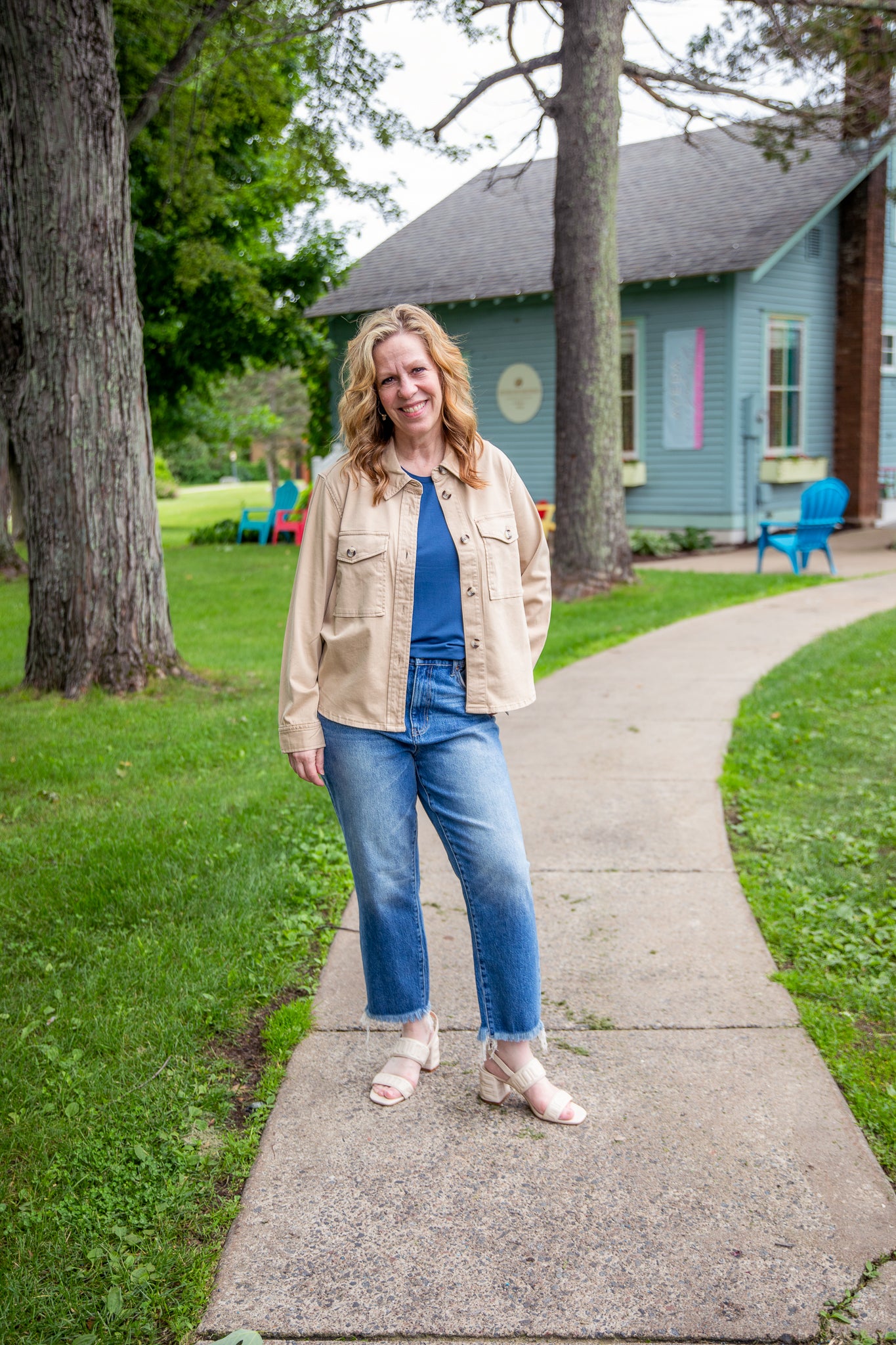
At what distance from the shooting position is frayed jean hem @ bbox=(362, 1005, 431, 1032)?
10.5ft

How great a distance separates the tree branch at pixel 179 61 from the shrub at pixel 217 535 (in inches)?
493

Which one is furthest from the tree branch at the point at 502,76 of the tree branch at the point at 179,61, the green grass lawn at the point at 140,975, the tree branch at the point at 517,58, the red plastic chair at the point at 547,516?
the green grass lawn at the point at 140,975

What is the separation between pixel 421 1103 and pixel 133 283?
589cm

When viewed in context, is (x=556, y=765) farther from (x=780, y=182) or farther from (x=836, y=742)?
(x=780, y=182)

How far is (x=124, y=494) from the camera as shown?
739cm

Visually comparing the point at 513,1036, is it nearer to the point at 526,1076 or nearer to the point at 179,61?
the point at 526,1076

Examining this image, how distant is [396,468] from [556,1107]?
168cm

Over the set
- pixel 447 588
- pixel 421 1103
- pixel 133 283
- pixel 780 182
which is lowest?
pixel 421 1103

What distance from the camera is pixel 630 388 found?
18719 mm

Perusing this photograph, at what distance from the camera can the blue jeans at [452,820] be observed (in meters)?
2.97

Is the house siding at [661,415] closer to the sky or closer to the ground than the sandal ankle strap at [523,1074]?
closer to the sky

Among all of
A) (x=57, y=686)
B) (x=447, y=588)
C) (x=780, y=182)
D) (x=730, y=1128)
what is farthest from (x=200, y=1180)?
(x=780, y=182)

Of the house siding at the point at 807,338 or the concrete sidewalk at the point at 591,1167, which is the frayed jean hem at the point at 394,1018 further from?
the house siding at the point at 807,338

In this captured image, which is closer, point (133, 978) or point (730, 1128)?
point (730, 1128)
